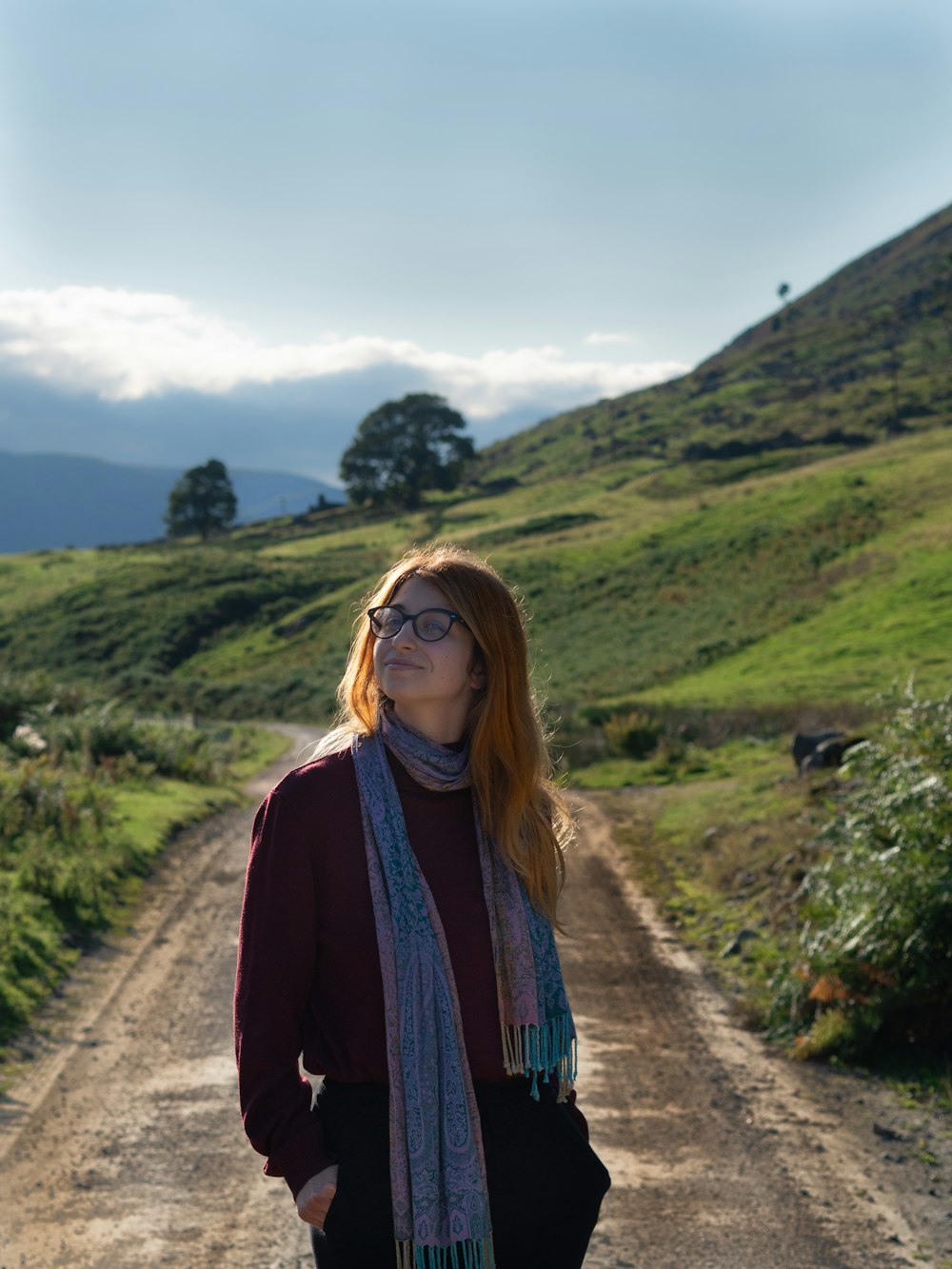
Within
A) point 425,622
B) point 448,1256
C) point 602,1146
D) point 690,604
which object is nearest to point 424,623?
point 425,622

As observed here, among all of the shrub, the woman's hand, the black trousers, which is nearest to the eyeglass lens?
the black trousers

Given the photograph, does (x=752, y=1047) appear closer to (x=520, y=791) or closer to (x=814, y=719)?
(x=520, y=791)

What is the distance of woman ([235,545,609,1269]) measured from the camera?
2.35 metres

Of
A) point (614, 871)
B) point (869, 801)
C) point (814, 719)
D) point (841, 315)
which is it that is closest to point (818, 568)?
point (814, 719)

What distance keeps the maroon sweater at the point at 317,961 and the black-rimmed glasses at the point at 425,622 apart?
34 centimetres

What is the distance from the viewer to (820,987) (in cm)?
705

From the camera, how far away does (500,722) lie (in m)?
2.69

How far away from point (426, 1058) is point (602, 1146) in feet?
12.3

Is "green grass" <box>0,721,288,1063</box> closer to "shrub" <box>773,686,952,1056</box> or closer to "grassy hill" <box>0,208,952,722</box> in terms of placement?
"grassy hill" <box>0,208,952,722</box>

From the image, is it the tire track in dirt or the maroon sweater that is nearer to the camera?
the maroon sweater

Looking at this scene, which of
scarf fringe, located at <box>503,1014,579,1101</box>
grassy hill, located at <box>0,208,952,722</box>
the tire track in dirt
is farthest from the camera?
grassy hill, located at <box>0,208,952,722</box>

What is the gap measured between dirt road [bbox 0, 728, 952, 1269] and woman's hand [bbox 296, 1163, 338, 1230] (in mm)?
2562

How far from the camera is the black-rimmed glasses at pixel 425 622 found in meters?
2.68

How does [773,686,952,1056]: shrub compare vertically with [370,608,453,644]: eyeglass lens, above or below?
below
